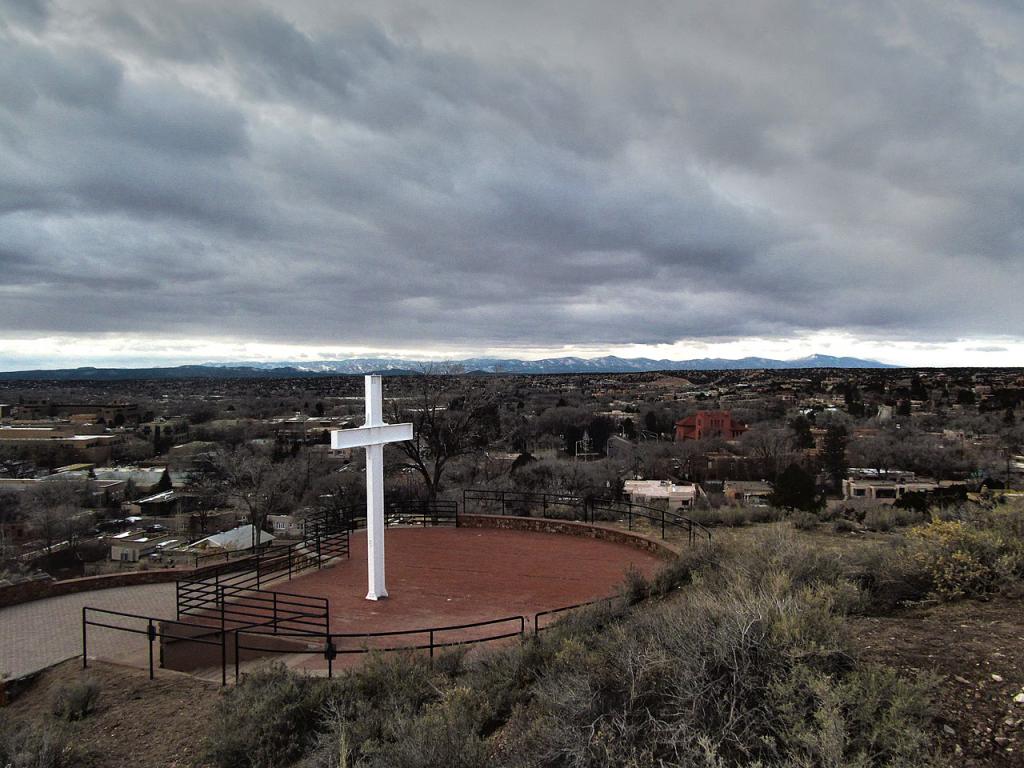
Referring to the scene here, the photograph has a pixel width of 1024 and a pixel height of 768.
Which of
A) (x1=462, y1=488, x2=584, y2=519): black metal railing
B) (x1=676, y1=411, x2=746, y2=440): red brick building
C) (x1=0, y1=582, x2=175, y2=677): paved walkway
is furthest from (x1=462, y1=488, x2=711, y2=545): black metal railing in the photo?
(x1=676, y1=411, x2=746, y2=440): red brick building

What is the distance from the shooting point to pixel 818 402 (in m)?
69.7

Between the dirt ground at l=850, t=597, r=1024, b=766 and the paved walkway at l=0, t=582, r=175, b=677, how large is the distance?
27.7ft

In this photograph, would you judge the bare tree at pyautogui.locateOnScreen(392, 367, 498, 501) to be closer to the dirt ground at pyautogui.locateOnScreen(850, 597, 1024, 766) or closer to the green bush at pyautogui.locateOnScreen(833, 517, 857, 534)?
the green bush at pyautogui.locateOnScreen(833, 517, 857, 534)

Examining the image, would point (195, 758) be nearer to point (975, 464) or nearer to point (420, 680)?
point (420, 680)

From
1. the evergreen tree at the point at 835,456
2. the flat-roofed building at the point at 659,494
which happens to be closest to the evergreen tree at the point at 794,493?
the flat-roofed building at the point at 659,494

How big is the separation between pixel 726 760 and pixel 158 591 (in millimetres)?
10053

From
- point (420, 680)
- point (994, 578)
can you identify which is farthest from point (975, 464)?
point (420, 680)

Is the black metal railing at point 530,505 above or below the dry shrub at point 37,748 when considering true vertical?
below

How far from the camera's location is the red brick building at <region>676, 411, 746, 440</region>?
168 ft

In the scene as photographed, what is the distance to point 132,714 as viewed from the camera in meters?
6.20

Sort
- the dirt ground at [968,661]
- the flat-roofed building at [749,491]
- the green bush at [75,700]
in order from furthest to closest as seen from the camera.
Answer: the flat-roofed building at [749,491]
the green bush at [75,700]
the dirt ground at [968,661]

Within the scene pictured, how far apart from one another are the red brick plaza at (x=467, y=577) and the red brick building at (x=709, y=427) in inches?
1573

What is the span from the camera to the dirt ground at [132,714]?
17.7ft

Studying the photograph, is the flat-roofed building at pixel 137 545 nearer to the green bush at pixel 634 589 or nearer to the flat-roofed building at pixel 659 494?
the flat-roofed building at pixel 659 494
